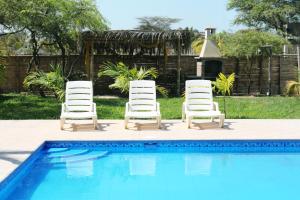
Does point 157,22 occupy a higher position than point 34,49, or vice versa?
point 157,22

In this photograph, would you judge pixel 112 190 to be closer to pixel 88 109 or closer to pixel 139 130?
pixel 139 130

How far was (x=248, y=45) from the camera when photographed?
59.4ft

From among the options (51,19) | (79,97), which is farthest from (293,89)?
(79,97)

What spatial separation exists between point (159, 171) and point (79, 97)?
345 cm

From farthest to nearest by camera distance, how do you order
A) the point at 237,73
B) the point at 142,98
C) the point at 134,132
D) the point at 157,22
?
the point at 157,22, the point at 237,73, the point at 142,98, the point at 134,132

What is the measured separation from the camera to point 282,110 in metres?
12.7

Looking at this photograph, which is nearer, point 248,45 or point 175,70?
point 248,45

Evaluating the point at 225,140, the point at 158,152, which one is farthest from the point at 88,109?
the point at 225,140

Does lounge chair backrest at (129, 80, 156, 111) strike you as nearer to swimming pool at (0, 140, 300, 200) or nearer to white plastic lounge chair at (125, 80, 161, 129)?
white plastic lounge chair at (125, 80, 161, 129)

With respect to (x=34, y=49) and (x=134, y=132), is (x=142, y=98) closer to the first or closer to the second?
(x=134, y=132)

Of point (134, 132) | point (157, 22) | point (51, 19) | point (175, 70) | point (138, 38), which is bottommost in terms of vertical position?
point (134, 132)

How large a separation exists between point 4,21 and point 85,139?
8445mm

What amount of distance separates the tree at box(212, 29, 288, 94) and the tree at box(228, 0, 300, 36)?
11458 mm

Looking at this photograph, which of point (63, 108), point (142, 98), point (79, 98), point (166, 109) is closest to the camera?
point (63, 108)
